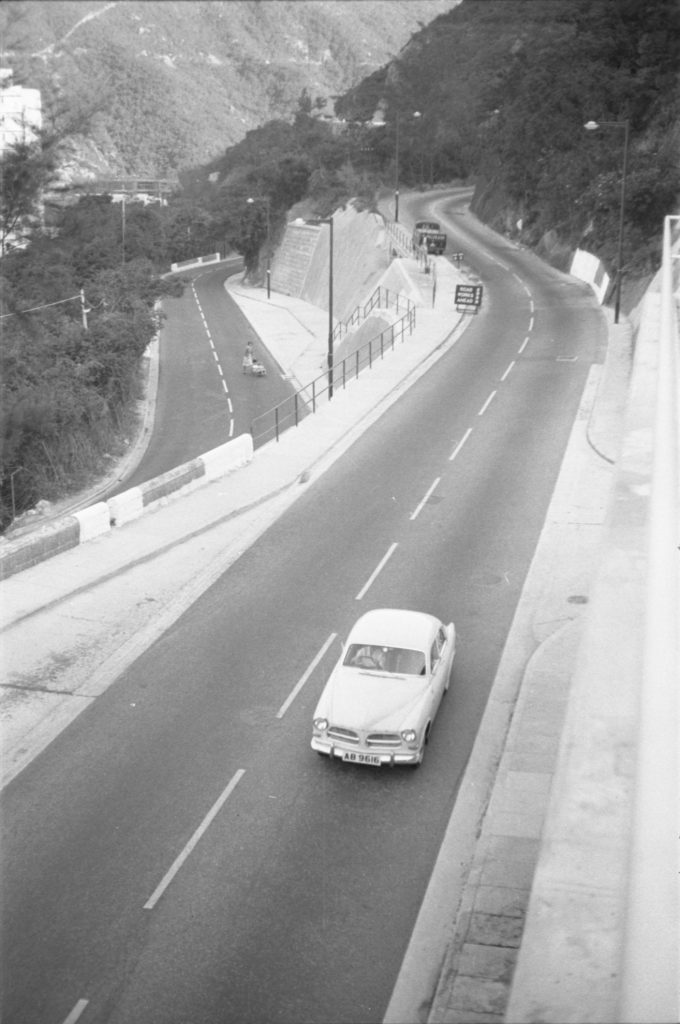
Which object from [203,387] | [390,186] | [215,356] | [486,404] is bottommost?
[203,387]

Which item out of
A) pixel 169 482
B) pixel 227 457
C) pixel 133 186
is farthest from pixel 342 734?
pixel 133 186

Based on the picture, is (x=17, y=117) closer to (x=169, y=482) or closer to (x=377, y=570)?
(x=169, y=482)

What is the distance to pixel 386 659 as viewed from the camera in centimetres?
1401

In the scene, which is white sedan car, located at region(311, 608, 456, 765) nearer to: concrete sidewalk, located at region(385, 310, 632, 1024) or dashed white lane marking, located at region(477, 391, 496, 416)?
concrete sidewalk, located at region(385, 310, 632, 1024)

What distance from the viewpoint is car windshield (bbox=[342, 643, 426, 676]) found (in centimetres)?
1392

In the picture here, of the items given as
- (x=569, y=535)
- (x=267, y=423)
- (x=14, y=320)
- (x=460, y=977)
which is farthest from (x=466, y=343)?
(x=460, y=977)

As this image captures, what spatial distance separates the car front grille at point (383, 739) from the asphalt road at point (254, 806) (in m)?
0.46

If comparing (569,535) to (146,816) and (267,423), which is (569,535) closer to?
(146,816)

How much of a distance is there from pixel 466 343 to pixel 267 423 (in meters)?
9.45

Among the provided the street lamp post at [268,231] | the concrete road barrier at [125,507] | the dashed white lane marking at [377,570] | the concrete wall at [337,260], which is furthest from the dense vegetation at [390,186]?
the dashed white lane marking at [377,570]

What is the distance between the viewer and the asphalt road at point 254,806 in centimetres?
959

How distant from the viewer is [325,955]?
32.4 feet

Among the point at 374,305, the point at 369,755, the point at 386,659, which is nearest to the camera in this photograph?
the point at 369,755

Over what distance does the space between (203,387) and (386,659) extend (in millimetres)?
41155
